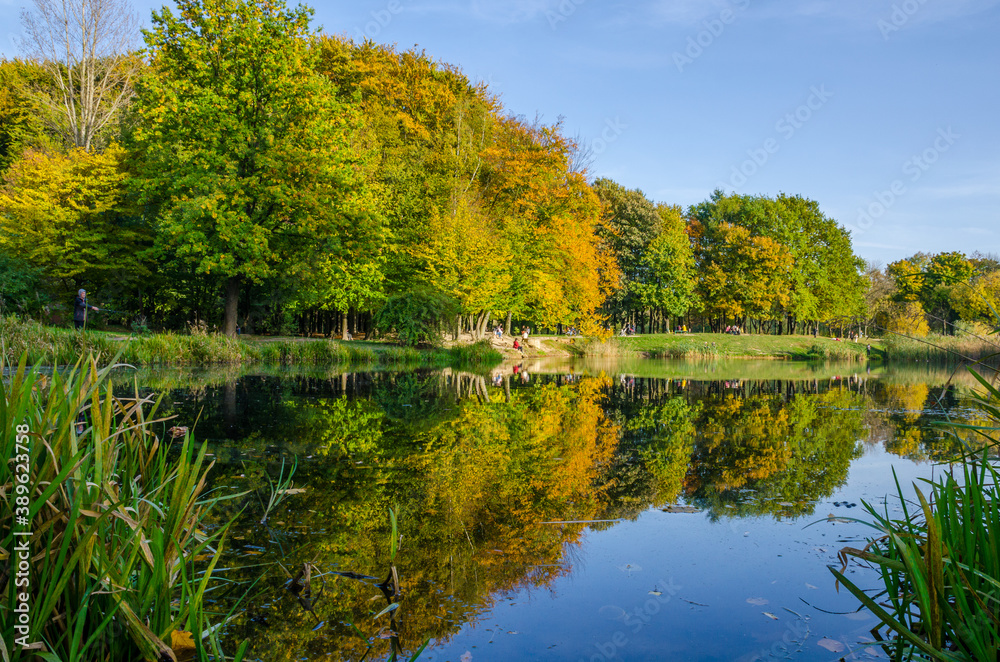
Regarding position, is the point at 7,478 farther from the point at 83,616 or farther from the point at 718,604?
the point at 718,604

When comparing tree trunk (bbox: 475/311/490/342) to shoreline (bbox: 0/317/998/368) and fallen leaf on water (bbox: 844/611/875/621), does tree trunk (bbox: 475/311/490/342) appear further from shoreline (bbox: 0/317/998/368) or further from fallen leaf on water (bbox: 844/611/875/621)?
fallen leaf on water (bbox: 844/611/875/621)

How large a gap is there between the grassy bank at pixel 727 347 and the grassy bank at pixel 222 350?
13.6m

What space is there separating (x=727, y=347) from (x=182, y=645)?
43.3m

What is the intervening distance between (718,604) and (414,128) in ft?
92.6

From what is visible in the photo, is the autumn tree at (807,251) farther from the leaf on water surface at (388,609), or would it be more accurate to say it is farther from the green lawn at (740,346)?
the leaf on water surface at (388,609)

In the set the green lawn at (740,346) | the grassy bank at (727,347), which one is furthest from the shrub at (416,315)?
the green lawn at (740,346)

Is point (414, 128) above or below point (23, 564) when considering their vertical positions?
above

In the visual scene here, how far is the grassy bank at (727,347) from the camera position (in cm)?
3900

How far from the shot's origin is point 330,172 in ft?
71.3

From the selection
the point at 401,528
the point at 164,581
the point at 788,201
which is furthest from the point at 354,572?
the point at 788,201

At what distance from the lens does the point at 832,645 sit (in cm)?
281

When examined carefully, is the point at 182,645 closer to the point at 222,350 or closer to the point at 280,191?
the point at 222,350

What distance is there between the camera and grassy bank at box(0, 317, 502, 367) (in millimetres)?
13230

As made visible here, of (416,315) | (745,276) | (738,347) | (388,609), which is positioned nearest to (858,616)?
(388,609)
